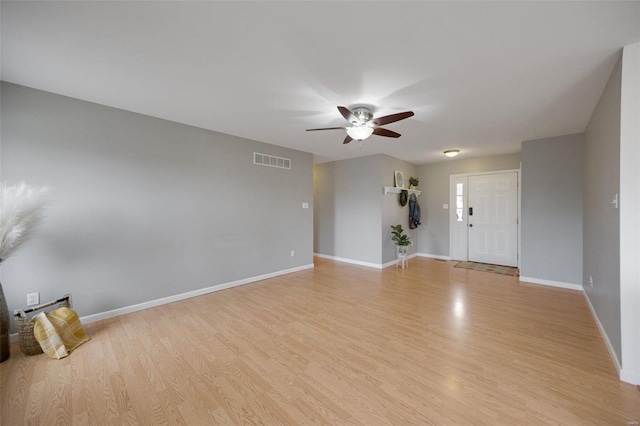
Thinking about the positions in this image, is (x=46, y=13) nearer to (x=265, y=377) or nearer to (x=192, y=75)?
(x=192, y=75)

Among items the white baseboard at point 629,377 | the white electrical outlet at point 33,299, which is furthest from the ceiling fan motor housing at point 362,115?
the white electrical outlet at point 33,299

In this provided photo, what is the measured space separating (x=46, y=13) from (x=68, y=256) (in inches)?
91.8

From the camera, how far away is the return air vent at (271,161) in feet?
14.3

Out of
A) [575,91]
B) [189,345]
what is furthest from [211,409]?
[575,91]

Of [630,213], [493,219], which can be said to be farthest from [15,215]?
[493,219]

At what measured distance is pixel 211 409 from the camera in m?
1.57

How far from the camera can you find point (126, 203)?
3.00 metres

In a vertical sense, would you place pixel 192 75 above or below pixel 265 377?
above

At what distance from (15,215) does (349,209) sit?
507 centimetres

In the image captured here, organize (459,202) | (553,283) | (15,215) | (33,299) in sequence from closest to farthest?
(15,215) → (33,299) → (553,283) → (459,202)

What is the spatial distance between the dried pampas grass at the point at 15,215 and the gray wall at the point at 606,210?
4.98 meters

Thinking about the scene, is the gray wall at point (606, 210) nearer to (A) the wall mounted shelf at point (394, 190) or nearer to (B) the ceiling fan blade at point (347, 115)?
(B) the ceiling fan blade at point (347, 115)

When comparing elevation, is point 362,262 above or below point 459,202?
below

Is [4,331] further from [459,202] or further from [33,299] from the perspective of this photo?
[459,202]
